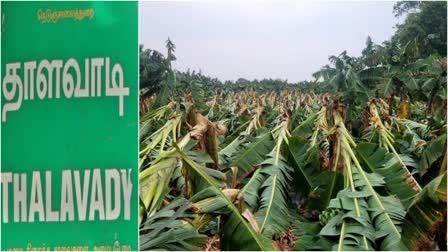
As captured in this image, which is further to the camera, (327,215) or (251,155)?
(251,155)

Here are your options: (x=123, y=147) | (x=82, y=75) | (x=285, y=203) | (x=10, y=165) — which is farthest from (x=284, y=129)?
(x=10, y=165)

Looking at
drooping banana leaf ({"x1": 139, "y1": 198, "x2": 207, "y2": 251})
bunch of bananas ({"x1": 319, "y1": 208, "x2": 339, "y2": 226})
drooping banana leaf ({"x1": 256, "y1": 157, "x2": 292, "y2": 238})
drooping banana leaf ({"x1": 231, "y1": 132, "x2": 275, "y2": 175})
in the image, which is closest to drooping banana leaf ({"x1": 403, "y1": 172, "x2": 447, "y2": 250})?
bunch of bananas ({"x1": 319, "y1": 208, "x2": 339, "y2": 226})

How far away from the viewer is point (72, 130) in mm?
1778

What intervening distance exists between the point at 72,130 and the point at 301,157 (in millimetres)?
918

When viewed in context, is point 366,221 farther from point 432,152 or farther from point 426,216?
point 432,152

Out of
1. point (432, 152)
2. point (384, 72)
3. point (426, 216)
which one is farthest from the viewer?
point (384, 72)

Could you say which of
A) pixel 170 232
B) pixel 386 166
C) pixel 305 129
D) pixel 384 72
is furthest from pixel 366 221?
pixel 170 232

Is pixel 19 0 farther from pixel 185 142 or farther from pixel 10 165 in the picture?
pixel 185 142

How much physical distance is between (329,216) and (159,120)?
773 mm

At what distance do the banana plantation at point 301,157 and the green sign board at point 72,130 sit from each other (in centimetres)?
10

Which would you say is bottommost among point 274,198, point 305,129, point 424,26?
point 274,198

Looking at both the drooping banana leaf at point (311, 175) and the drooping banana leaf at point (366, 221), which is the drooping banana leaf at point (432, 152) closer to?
the drooping banana leaf at point (366, 221)

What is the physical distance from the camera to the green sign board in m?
1.77

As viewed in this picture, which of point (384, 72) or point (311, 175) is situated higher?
point (384, 72)
